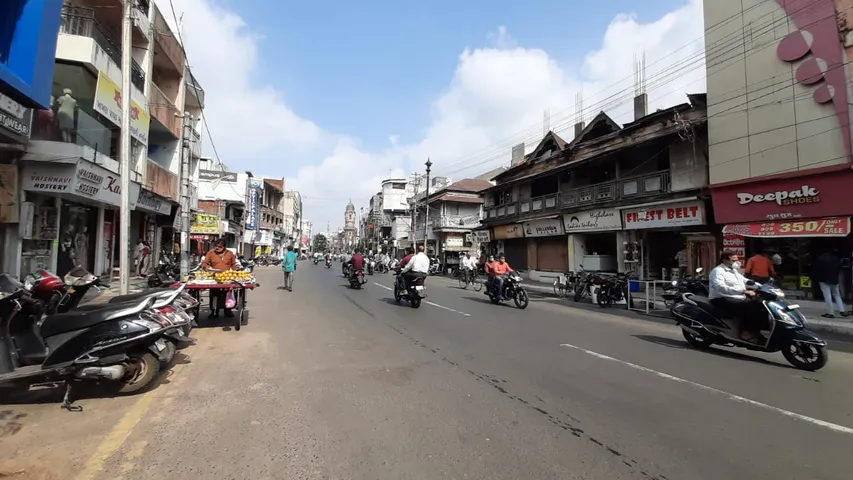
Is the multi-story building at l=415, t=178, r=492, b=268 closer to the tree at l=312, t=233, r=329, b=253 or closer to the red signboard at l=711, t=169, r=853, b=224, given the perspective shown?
the red signboard at l=711, t=169, r=853, b=224

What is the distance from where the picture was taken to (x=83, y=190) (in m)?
11.8

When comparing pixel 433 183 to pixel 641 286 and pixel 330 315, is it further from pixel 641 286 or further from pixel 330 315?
pixel 330 315

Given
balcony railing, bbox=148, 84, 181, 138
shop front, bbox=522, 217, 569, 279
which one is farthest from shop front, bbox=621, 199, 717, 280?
balcony railing, bbox=148, 84, 181, 138

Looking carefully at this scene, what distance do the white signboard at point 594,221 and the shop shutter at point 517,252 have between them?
5.42 metres

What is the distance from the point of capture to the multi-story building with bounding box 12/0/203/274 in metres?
10.9

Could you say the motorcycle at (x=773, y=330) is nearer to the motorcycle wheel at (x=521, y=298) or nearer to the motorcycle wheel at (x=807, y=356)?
the motorcycle wheel at (x=807, y=356)

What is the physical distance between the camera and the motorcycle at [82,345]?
4.18 metres

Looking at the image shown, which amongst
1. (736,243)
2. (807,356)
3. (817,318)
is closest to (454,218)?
(736,243)

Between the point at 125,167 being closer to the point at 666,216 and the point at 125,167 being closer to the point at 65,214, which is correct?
the point at 65,214

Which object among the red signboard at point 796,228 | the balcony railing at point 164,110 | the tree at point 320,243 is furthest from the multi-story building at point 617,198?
the tree at point 320,243

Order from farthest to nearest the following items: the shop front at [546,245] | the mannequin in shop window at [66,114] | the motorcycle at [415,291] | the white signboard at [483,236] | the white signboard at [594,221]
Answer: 1. the white signboard at [483,236]
2. the shop front at [546,245]
3. the white signboard at [594,221]
4. the motorcycle at [415,291]
5. the mannequin in shop window at [66,114]

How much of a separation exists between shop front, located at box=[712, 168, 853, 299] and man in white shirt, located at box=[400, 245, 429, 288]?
377 inches

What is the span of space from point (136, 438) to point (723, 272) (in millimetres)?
7880

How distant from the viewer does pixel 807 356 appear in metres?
6.04
